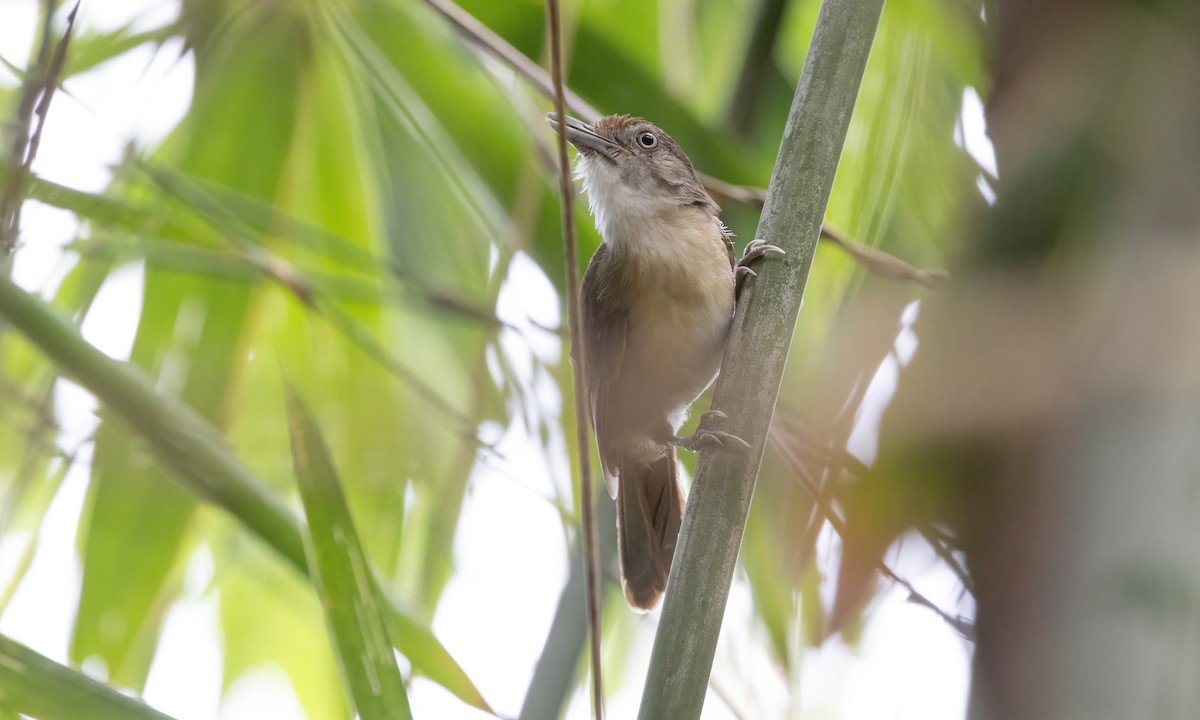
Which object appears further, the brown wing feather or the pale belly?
the brown wing feather

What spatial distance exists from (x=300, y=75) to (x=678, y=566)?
1896 mm

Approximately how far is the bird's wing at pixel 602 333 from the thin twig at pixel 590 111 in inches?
30.9

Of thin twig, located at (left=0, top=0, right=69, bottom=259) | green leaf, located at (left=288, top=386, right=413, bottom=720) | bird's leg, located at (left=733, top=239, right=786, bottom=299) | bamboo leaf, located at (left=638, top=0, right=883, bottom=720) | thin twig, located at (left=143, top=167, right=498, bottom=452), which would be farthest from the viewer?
thin twig, located at (left=143, top=167, right=498, bottom=452)

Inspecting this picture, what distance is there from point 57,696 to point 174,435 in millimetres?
343

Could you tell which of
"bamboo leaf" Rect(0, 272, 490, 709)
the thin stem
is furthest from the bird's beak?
"bamboo leaf" Rect(0, 272, 490, 709)

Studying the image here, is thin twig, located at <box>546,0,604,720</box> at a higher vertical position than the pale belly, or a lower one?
lower

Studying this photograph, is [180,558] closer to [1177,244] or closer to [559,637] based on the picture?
[559,637]

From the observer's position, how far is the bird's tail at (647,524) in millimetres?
2980

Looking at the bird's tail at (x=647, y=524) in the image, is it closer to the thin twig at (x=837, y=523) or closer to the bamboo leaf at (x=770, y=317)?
the thin twig at (x=837, y=523)

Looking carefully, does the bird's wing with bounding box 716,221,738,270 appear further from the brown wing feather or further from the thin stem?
the thin stem

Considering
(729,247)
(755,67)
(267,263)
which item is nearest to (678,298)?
(729,247)

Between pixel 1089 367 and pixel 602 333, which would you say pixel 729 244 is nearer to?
pixel 602 333

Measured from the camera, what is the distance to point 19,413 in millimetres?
2488

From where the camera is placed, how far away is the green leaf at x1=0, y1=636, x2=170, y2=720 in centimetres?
116
